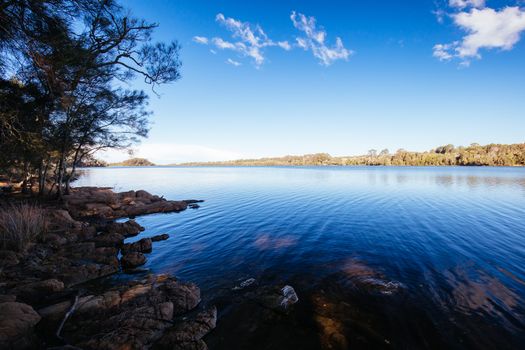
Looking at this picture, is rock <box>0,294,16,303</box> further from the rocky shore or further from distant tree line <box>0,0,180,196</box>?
distant tree line <box>0,0,180,196</box>

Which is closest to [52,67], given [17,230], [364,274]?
[17,230]

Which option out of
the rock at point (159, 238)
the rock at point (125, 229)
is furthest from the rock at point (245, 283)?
the rock at point (125, 229)

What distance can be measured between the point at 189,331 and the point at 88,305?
2.85 m

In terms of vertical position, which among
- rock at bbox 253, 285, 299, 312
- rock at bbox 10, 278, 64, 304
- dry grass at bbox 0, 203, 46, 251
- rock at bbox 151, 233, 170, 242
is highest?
dry grass at bbox 0, 203, 46, 251

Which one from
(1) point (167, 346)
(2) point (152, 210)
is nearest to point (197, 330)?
(1) point (167, 346)

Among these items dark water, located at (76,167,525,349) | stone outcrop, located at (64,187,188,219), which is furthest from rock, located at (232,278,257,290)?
stone outcrop, located at (64,187,188,219)

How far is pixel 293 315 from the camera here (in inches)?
235

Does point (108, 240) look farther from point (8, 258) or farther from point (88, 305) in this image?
point (88, 305)

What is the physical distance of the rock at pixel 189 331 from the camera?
15.5 ft

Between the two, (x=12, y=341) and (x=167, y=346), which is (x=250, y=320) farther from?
(x=12, y=341)

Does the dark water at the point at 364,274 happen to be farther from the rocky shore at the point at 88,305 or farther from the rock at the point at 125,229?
the rock at the point at 125,229

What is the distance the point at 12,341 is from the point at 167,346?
3.03 m

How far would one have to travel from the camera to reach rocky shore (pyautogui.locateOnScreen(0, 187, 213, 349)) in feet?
15.4

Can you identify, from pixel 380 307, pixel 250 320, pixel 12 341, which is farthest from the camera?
pixel 380 307
